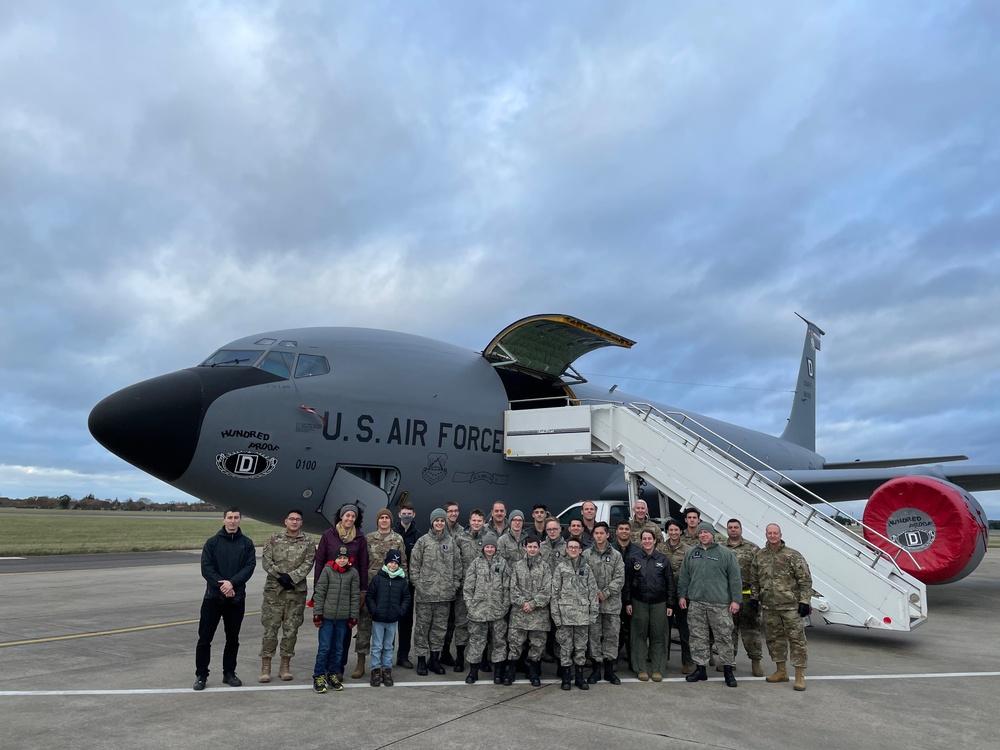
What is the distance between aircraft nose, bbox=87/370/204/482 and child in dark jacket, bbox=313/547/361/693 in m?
3.74

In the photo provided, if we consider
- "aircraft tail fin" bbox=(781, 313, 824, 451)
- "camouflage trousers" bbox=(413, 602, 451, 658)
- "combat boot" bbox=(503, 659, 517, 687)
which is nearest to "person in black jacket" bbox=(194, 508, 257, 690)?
"camouflage trousers" bbox=(413, 602, 451, 658)

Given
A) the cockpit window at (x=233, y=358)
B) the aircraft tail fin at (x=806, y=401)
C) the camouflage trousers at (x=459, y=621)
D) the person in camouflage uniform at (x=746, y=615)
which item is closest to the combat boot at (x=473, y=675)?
the camouflage trousers at (x=459, y=621)

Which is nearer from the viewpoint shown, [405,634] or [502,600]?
[502,600]

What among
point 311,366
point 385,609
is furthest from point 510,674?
point 311,366

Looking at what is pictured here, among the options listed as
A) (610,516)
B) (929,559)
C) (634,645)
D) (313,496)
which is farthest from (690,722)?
(929,559)

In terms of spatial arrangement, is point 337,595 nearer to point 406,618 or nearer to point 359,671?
point 359,671

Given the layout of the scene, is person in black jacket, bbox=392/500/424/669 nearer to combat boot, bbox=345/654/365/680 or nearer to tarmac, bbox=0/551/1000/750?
tarmac, bbox=0/551/1000/750

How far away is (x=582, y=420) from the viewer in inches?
500

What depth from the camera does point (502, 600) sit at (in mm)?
7363

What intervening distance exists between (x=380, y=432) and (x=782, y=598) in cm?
653

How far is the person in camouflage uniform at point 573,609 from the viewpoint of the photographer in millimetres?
7055

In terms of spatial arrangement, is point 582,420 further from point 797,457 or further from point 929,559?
point 797,457

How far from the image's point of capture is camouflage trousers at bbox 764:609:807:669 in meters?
7.28

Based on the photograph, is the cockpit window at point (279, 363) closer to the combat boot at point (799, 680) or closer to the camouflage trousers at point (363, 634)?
the camouflage trousers at point (363, 634)
